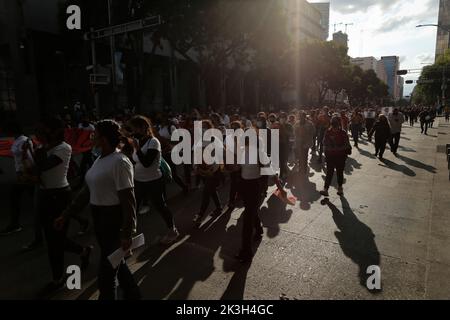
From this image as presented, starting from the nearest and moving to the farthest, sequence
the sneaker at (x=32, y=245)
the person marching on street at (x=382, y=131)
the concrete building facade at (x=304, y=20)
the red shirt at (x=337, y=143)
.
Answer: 1. the sneaker at (x=32, y=245)
2. the red shirt at (x=337, y=143)
3. the person marching on street at (x=382, y=131)
4. the concrete building facade at (x=304, y=20)

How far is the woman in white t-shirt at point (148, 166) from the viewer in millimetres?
4527

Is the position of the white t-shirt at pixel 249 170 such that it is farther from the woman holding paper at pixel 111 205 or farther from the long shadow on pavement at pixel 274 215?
the woman holding paper at pixel 111 205

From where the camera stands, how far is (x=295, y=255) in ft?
14.9

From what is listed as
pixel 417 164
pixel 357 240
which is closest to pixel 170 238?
pixel 357 240


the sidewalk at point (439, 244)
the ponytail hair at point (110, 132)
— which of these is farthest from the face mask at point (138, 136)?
the sidewalk at point (439, 244)

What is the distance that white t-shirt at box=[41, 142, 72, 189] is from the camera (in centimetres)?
375

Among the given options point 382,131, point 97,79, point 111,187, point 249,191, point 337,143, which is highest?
point 97,79

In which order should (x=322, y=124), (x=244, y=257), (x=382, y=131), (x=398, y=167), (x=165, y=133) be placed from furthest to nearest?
(x=322, y=124) → (x=382, y=131) → (x=398, y=167) → (x=165, y=133) → (x=244, y=257)

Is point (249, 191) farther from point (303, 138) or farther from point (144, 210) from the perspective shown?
point (303, 138)

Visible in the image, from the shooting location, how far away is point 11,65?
827 inches

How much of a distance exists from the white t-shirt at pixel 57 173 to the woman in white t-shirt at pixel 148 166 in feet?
2.98

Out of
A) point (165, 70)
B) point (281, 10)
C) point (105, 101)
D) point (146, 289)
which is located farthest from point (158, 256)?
point (165, 70)

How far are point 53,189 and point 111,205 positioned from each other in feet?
4.08
